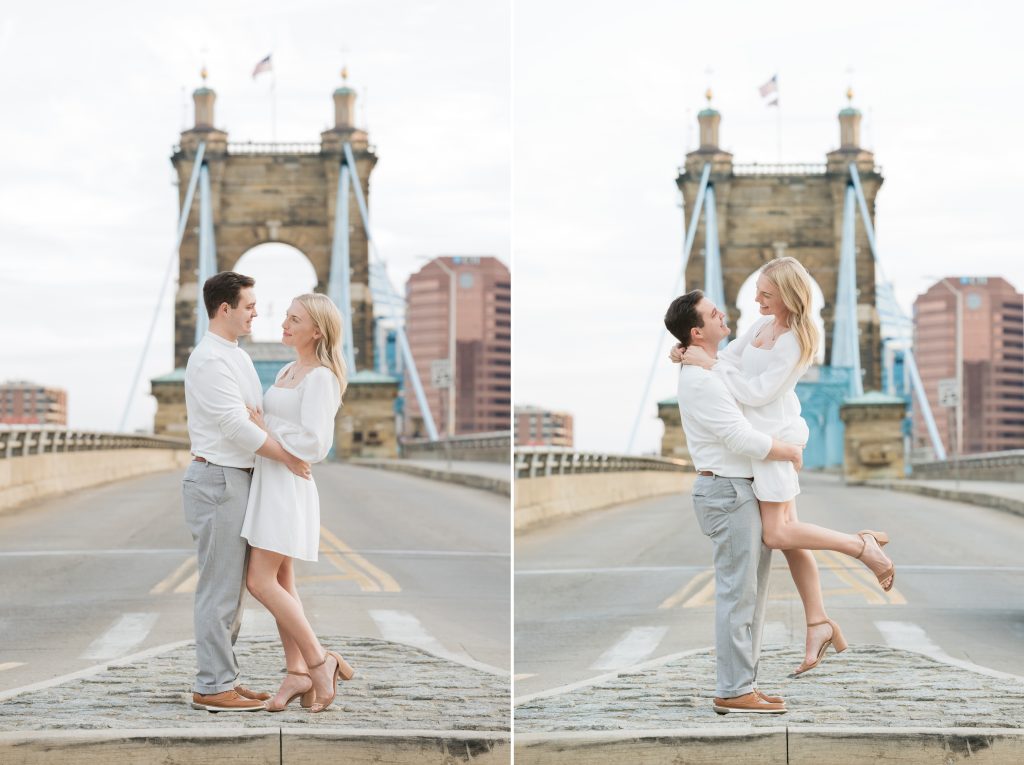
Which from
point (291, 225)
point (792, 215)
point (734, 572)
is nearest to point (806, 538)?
point (734, 572)

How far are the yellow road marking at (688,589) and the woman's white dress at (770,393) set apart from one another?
6.23m

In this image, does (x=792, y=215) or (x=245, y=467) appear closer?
(x=245, y=467)

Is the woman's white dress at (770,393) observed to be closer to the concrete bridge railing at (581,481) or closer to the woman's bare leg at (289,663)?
the woman's bare leg at (289,663)

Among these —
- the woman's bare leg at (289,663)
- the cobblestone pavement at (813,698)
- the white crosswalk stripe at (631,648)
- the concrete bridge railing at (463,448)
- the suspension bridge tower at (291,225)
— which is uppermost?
the suspension bridge tower at (291,225)

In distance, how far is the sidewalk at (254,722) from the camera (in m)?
5.88

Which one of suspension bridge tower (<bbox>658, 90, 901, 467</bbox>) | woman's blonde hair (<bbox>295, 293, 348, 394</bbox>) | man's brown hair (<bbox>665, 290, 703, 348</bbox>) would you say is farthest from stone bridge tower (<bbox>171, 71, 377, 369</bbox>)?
man's brown hair (<bbox>665, 290, 703, 348</bbox>)

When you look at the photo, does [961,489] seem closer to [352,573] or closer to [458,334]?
[458,334]

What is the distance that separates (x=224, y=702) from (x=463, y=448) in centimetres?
1102

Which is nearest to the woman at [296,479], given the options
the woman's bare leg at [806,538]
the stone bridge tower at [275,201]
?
the woman's bare leg at [806,538]

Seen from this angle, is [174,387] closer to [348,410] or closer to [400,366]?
[348,410]

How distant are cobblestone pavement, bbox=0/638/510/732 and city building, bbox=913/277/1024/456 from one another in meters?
7.05

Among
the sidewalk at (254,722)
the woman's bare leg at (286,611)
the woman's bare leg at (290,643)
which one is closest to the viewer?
the sidewalk at (254,722)

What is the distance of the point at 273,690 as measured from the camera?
7012mm

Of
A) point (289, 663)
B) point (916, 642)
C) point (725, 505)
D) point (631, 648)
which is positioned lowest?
point (631, 648)
